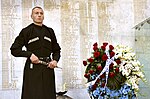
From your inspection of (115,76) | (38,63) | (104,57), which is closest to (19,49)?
(38,63)

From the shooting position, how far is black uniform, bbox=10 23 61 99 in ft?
10.8

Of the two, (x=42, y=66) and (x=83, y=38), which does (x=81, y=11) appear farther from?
(x=42, y=66)

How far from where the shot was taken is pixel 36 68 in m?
3.29

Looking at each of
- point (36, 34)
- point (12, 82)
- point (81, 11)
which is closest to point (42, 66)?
point (36, 34)

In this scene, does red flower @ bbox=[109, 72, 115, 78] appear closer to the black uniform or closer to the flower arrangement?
the flower arrangement

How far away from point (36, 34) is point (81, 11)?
2.05 metres

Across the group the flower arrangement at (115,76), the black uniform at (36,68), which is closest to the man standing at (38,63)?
the black uniform at (36,68)

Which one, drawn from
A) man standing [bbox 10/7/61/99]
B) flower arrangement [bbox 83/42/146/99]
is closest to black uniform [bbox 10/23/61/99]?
man standing [bbox 10/7/61/99]

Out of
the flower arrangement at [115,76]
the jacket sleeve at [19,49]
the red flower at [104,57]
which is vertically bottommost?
the flower arrangement at [115,76]

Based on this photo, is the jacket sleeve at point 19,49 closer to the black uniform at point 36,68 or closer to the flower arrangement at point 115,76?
the black uniform at point 36,68

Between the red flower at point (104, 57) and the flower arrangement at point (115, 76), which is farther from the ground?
the red flower at point (104, 57)

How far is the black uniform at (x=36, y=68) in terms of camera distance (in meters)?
3.28

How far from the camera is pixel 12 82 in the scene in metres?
4.93

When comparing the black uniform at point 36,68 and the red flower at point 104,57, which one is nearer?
the black uniform at point 36,68
